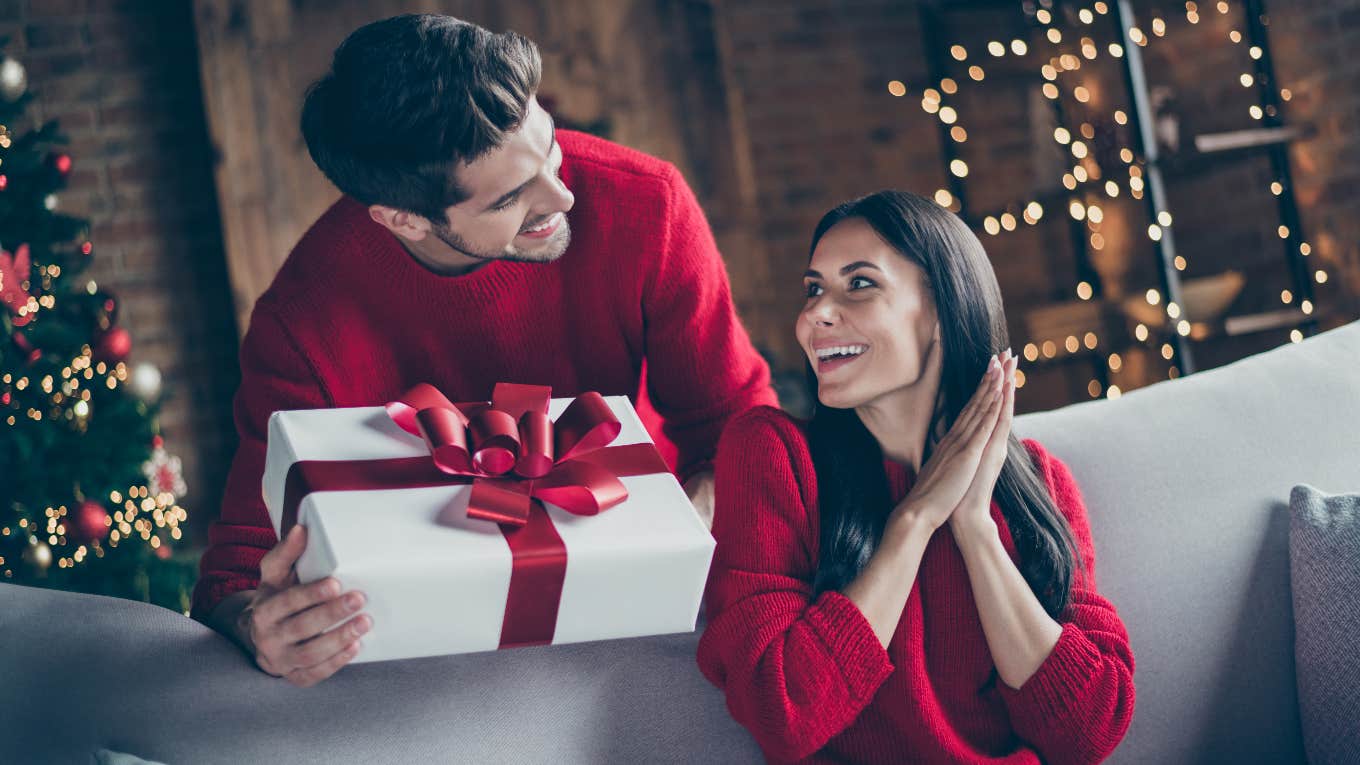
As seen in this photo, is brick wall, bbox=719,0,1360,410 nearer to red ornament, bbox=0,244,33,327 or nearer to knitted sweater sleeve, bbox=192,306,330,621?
red ornament, bbox=0,244,33,327

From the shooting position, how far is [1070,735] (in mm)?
1354

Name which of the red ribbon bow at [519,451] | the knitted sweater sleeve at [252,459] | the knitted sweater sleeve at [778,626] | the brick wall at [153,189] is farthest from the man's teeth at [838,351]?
the brick wall at [153,189]

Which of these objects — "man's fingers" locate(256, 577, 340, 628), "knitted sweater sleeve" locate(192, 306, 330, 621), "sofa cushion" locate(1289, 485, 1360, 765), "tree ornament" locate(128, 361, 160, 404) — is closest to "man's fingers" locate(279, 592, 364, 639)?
"man's fingers" locate(256, 577, 340, 628)

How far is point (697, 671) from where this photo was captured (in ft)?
4.64

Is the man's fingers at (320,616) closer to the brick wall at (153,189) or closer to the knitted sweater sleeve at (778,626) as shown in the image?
the knitted sweater sleeve at (778,626)

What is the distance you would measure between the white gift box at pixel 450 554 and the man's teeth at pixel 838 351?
36 cm

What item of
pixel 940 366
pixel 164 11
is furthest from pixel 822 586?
pixel 164 11

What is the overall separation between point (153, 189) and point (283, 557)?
3.45 metres

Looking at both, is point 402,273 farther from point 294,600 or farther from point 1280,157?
point 1280,157

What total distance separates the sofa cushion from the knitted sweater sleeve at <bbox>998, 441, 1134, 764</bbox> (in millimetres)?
295

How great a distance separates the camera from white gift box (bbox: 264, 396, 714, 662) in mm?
1023

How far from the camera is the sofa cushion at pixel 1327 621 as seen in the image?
1479 mm

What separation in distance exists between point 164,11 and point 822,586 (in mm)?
3660

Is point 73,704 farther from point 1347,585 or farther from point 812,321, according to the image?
point 1347,585
